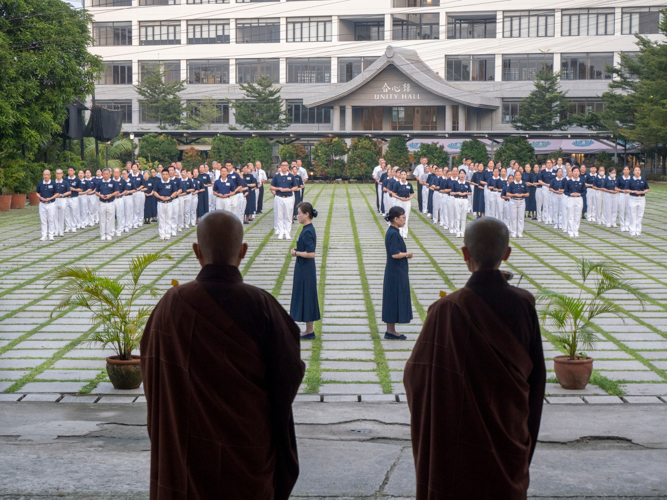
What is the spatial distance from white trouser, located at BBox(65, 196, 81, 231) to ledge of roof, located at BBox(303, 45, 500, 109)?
37.8 meters

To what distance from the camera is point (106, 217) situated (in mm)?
22484

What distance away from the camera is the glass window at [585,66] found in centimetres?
6638

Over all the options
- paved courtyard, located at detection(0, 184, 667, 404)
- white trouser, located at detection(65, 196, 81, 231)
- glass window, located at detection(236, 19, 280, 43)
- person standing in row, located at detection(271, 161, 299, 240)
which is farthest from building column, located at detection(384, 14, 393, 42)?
white trouser, located at detection(65, 196, 81, 231)

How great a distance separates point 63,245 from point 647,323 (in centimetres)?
1495

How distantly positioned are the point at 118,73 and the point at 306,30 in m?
17.5

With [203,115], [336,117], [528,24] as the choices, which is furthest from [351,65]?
[528,24]

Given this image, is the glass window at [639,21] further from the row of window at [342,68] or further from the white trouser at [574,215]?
the white trouser at [574,215]

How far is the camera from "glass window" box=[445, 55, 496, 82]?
68.2 metres

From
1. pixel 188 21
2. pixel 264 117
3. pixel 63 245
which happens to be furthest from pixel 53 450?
pixel 188 21

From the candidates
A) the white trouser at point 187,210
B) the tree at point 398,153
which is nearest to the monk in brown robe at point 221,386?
the white trouser at point 187,210

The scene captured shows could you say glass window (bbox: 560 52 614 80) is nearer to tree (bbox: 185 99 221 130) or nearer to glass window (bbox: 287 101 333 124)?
glass window (bbox: 287 101 333 124)

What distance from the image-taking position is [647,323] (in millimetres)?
12148

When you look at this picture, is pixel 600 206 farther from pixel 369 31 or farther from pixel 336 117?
pixel 369 31

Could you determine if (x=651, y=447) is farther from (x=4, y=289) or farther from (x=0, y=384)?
(x=4, y=289)
